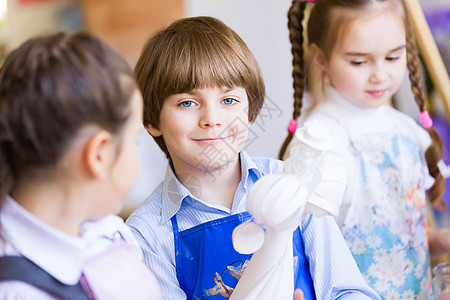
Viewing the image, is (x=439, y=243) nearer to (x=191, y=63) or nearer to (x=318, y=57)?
(x=318, y=57)

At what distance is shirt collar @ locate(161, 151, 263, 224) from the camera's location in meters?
0.85

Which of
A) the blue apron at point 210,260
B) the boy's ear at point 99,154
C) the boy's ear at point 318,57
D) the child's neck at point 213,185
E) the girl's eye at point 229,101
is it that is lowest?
the blue apron at point 210,260

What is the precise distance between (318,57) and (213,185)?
1.47 feet

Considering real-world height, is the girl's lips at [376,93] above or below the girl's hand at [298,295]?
above

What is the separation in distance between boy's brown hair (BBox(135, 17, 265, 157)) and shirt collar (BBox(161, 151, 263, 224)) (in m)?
0.10

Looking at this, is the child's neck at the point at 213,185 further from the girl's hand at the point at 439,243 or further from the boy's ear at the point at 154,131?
the girl's hand at the point at 439,243

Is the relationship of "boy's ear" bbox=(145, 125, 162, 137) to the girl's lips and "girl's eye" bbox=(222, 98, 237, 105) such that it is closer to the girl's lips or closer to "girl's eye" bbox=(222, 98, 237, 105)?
"girl's eye" bbox=(222, 98, 237, 105)

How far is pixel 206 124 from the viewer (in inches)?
31.7

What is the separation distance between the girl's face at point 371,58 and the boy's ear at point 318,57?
43 millimetres

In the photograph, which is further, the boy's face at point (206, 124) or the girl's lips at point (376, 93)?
the girl's lips at point (376, 93)

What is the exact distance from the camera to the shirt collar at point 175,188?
33.3 inches

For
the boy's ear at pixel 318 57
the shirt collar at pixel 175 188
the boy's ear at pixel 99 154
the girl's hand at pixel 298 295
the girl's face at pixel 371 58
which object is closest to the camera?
the boy's ear at pixel 99 154

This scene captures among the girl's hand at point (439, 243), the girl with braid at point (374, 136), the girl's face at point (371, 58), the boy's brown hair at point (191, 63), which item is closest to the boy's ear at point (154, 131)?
the boy's brown hair at point (191, 63)

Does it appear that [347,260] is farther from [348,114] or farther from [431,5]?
[431,5]
